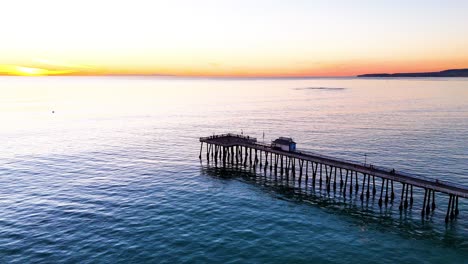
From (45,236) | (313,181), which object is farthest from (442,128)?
(45,236)

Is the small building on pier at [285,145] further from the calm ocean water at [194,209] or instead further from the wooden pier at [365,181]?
the calm ocean water at [194,209]

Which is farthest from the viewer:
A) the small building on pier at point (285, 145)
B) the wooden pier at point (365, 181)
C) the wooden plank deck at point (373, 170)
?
the small building on pier at point (285, 145)

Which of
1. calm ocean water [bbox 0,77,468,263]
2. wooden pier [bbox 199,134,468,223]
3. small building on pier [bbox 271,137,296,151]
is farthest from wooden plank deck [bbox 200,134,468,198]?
calm ocean water [bbox 0,77,468,263]

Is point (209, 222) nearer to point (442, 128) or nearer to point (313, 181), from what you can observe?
point (313, 181)

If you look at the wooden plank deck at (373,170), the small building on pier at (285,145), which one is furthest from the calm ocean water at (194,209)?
the small building on pier at (285,145)

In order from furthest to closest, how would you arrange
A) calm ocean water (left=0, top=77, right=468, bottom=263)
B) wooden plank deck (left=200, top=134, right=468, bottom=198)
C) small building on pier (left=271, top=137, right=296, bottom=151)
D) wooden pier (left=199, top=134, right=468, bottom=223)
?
small building on pier (left=271, top=137, right=296, bottom=151), wooden pier (left=199, top=134, right=468, bottom=223), wooden plank deck (left=200, top=134, right=468, bottom=198), calm ocean water (left=0, top=77, right=468, bottom=263)

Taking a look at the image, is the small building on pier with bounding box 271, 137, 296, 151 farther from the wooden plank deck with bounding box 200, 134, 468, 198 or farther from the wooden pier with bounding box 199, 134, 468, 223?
the wooden plank deck with bounding box 200, 134, 468, 198

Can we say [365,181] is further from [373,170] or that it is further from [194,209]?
[194,209]

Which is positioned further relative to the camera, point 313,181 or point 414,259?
point 313,181

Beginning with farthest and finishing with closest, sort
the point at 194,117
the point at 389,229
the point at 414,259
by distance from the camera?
1. the point at 194,117
2. the point at 389,229
3. the point at 414,259

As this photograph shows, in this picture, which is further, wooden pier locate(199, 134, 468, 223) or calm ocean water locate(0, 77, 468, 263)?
wooden pier locate(199, 134, 468, 223)

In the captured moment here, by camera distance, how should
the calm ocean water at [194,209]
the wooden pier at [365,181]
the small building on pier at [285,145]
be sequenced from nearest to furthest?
the calm ocean water at [194,209]
the wooden pier at [365,181]
the small building on pier at [285,145]
